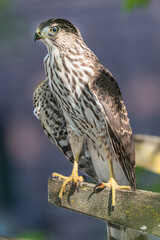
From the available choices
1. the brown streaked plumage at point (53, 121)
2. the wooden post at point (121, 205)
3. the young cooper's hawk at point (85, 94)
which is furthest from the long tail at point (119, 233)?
the brown streaked plumage at point (53, 121)

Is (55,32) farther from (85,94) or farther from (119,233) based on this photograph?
(119,233)

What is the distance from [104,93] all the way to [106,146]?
12.2 inches

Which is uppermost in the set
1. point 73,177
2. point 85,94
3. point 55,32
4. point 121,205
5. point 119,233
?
point 55,32

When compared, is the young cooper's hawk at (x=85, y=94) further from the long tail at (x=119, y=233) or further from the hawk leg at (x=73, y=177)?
the long tail at (x=119, y=233)

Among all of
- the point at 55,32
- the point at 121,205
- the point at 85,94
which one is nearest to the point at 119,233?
the point at 121,205

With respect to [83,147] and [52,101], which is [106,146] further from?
[52,101]

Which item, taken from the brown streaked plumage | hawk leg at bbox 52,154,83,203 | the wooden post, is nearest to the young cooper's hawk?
hawk leg at bbox 52,154,83,203

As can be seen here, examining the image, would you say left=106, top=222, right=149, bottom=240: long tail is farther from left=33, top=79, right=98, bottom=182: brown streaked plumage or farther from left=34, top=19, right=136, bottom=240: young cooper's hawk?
left=33, top=79, right=98, bottom=182: brown streaked plumage

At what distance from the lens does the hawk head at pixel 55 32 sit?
1.86 meters

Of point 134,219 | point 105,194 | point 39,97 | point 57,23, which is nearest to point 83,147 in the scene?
point 39,97

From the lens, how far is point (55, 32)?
189 centimetres

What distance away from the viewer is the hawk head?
186 centimetres

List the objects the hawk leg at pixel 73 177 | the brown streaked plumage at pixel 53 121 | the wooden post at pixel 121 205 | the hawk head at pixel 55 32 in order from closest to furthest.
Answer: the wooden post at pixel 121 205 < the hawk leg at pixel 73 177 < the hawk head at pixel 55 32 < the brown streaked plumage at pixel 53 121

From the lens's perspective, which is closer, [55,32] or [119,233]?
[119,233]
